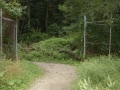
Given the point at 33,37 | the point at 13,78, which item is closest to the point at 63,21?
the point at 33,37

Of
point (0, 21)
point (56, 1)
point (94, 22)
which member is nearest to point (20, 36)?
point (56, 1)

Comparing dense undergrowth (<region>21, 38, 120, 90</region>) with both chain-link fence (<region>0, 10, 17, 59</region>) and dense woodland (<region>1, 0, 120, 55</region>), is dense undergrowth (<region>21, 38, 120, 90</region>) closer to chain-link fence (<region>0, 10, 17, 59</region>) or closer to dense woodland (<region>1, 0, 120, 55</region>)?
dense woodland (<region>1, 0, 120, 55</region>)

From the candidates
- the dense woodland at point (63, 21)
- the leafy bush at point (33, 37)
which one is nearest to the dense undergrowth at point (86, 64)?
the dense woodland at point (63, 21)

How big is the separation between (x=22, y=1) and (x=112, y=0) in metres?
15.9

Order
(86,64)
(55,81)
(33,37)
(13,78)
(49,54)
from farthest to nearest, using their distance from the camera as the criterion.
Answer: (33,37) < (49,54) < (86,64) < (55,81) < (13,78)

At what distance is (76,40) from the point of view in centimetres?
1195

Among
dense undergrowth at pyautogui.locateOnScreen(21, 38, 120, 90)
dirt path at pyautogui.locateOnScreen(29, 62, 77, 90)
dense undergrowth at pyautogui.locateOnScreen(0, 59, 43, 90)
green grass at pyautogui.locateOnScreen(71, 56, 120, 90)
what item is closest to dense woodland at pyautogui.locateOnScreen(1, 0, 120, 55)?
dense undergrowth at pyautogui.locateOnScreen(21, 38, 120, 90)

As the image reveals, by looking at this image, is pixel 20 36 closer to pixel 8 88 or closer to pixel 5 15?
pixel 5 15

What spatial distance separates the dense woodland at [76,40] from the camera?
239 inches

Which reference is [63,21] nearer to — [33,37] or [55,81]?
[33,37]

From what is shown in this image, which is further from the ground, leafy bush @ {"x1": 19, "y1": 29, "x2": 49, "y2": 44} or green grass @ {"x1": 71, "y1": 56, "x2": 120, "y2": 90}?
leafy bush @ {"x1": 19, "y1": 29, "x2": 49, "y2": 44}

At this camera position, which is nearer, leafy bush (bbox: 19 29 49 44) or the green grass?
the green grass

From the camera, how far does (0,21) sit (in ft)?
26.0

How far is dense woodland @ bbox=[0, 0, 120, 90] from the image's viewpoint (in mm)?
6062
